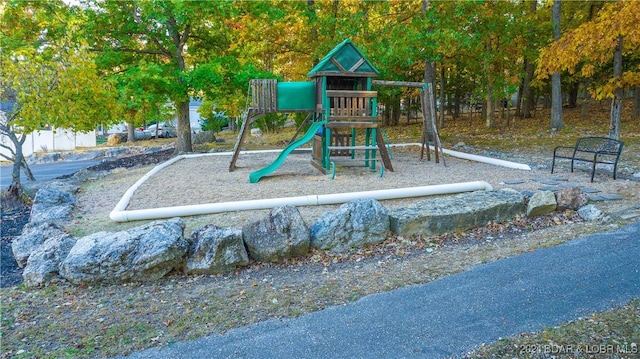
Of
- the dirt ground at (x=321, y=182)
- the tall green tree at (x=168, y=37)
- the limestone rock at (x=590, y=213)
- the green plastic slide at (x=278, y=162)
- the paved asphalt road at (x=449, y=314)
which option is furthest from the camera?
the tall green tree at (x=168, y=37)

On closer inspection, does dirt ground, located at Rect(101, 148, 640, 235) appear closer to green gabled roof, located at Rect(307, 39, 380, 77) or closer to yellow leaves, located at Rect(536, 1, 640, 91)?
green gabled roof, located at Rect(307, 39, 380, 77)

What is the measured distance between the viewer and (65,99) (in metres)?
8.95

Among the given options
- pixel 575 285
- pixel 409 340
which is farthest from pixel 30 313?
pixel 575 285

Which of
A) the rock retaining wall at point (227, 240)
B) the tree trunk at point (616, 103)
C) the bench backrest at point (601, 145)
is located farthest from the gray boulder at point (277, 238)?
the tree trunk at point (616, 103)

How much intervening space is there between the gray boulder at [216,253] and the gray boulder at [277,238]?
0.45 ft

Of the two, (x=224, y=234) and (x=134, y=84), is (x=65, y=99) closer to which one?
(x=134, y=84)

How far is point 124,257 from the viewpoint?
4246mm

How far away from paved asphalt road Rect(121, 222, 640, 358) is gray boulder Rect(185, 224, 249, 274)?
52.7 inches

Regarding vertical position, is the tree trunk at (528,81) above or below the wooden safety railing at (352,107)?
above

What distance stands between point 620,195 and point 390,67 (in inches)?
336

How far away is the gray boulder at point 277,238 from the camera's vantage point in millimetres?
4621

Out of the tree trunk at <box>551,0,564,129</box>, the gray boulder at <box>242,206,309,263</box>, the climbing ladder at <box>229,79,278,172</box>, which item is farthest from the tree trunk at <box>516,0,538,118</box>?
the gray boulder at <box>242,206,309,263</box>

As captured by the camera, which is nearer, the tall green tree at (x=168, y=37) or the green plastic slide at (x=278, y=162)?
the green plastic slide at (x=278, y=162)

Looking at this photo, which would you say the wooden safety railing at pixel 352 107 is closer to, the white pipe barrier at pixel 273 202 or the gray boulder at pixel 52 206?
the white pipe barrier at pixel 273 202
